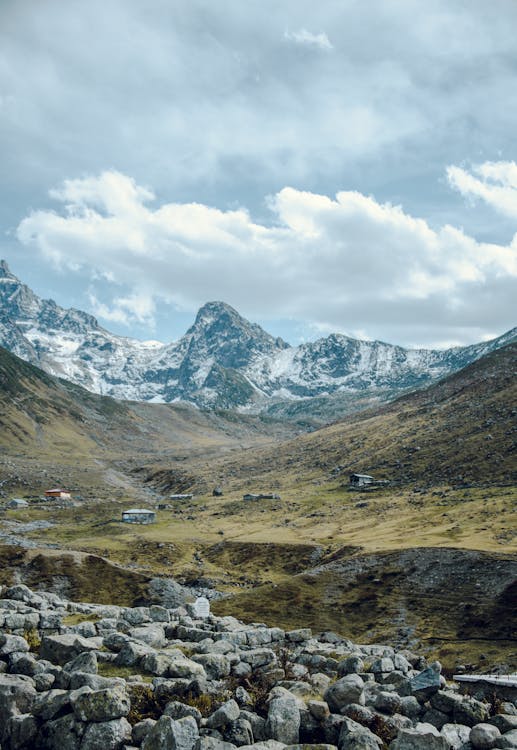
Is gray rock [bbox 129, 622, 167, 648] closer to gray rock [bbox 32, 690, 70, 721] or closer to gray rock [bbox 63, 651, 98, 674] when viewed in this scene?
gray rock [bbox 63, 651, 98, 674]

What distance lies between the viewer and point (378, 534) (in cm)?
12375

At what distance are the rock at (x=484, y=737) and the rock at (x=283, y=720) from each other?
252 inches

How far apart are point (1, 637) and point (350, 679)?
16.6 meters

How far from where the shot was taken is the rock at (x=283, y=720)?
19858mm

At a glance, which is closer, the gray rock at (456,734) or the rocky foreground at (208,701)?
the rocky foreground at (208,701)

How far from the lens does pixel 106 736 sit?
18812 millimetres

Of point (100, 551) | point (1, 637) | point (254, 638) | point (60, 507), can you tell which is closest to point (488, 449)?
point (100, 551)

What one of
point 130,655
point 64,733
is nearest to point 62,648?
point 130,655

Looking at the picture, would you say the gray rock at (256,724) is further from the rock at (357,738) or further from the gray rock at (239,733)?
the rock at (357,738)

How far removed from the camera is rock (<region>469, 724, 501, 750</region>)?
19281 mm

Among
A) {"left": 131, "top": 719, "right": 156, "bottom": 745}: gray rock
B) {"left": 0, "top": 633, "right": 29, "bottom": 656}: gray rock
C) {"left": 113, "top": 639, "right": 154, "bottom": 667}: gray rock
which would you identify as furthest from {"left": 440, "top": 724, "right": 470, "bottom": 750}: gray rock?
{"left": 0, "top": 633, "right": 29, "bottom": 656}: gray rock

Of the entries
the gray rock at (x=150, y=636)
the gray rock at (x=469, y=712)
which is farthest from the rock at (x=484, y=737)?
the gray rock at (x=150, y=636)

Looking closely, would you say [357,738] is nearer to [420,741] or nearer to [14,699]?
[420,741]

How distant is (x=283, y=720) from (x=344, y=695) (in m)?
3.49
